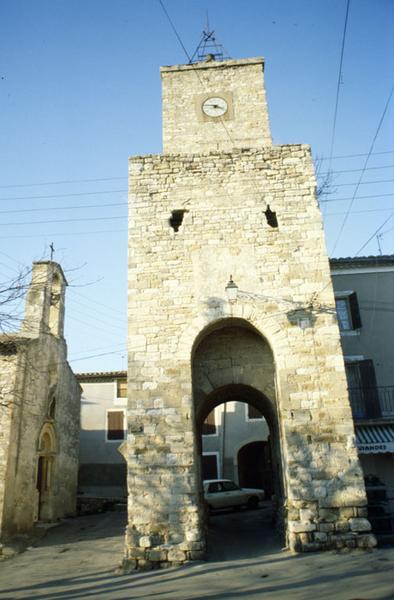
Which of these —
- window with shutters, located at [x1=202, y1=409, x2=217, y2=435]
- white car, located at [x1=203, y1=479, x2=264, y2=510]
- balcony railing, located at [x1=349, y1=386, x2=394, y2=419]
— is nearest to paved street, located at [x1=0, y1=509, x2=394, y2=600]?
balcony railing, located at [x1=349, y1=386, x2=394, y2=419]

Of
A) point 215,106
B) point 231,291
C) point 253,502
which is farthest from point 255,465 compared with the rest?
point 215,106

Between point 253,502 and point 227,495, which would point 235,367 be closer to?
point 227,495

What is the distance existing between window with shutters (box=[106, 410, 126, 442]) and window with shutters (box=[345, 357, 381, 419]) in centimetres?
1193

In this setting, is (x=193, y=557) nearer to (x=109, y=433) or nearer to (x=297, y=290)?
(x=297, y=290)

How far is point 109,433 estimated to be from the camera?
2209cm

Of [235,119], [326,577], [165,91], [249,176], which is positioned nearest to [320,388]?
[326,577]

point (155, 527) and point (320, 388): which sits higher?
point (320, 388)

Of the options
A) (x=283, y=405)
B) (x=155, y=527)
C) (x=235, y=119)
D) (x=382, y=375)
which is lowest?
(x=155, y=527)

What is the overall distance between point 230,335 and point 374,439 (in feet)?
17.4

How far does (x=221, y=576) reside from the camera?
6.80 metres

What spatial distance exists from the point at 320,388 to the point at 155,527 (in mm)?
3777

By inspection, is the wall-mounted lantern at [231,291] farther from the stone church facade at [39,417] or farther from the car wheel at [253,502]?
the car wheel at [253,502]

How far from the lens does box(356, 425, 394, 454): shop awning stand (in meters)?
12.2

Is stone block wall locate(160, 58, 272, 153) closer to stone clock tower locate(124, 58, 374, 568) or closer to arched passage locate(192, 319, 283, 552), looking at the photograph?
stone clock tower locate(124, 58, 374, 568)
